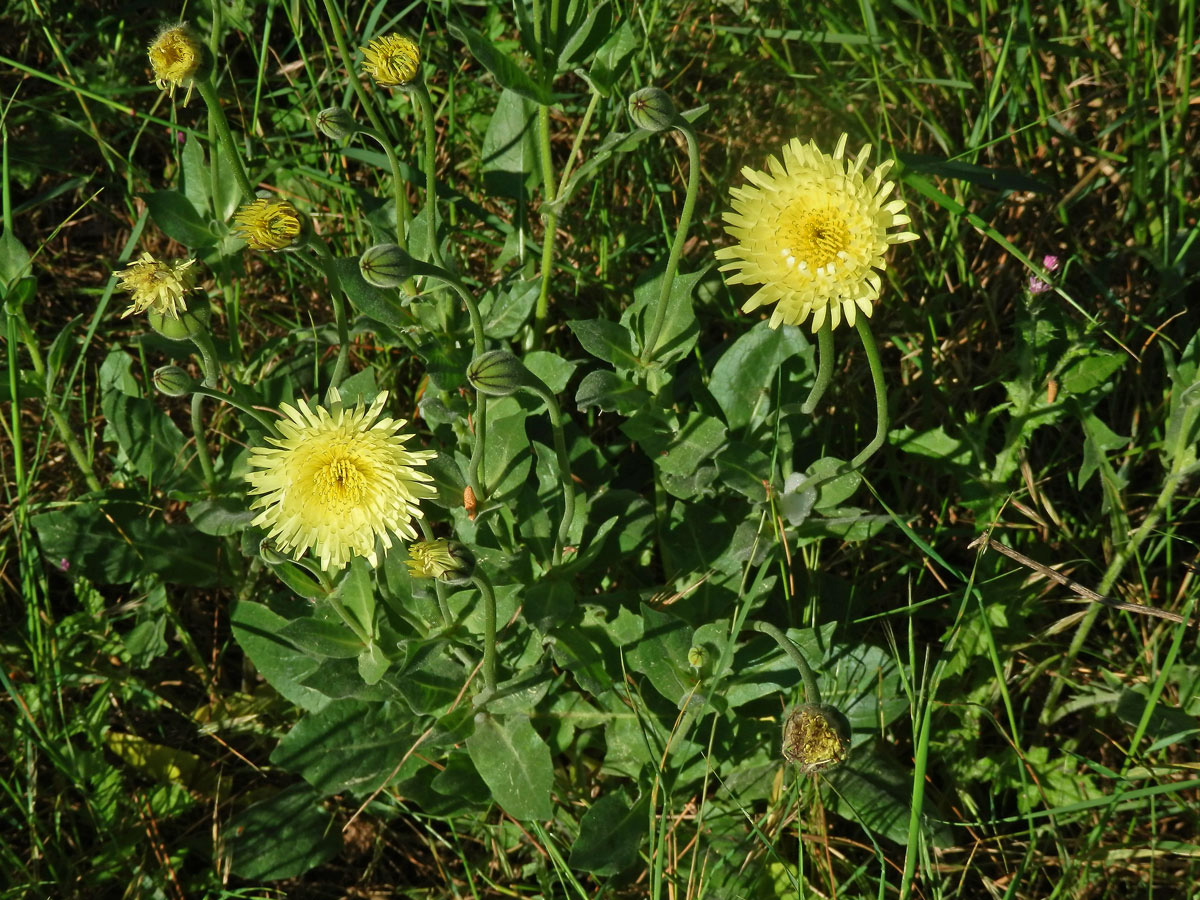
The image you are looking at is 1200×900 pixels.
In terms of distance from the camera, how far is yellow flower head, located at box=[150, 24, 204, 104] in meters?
2.50

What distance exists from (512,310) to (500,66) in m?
0.69

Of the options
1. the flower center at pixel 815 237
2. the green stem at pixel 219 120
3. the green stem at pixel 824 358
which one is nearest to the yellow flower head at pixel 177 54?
the green stem at pixel 219 120

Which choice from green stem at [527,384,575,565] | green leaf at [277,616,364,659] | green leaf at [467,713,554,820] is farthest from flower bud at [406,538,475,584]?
green leaf at [467,713,554,820]

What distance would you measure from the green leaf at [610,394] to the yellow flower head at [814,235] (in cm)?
48

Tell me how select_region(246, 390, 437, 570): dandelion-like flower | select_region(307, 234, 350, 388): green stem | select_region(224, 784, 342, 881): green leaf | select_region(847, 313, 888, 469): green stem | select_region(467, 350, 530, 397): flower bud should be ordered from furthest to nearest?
select_region(224, 784, 342, 881): green leaf, select_region(307, 234, 350, 388): green stem, select_region(246, 390, 437, 570): dandelion-like flower, select_region(467, 350, 530, 397): flower bud, select_region(847, 313, 888, 469): green stem

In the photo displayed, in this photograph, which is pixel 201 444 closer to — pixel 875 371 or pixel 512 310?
pixel 512 310

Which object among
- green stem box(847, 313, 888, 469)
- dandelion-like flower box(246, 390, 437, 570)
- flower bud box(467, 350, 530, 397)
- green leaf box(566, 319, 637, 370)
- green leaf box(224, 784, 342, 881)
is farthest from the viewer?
green leaf box(224, 784, 342, 881)

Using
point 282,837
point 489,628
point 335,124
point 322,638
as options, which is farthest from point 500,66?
point 282,837

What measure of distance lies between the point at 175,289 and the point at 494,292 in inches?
36.4

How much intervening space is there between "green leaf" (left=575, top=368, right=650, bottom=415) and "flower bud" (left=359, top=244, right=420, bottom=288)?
556mm

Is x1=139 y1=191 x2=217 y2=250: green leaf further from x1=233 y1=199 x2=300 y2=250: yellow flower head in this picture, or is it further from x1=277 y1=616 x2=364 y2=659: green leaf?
x1=277 y1=616 x2=364 y2=659: green leaf

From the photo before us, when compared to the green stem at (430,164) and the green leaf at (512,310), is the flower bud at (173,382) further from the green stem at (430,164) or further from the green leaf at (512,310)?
the green leaf at (512,310)

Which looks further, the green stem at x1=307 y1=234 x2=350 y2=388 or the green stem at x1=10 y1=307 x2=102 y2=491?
the green stem at x1=10 y1=307 x2=102 y2=491

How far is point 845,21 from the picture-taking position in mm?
3420
